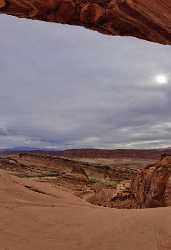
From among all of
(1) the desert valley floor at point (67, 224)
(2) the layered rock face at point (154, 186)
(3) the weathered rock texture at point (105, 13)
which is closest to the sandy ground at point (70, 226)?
(1) the desert valley floor at point (67, 224)

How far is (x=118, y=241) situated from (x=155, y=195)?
8.29 m

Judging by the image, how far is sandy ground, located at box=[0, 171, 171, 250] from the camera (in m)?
6.19

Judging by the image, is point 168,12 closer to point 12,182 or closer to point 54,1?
point 54,1

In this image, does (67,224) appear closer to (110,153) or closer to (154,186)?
(154,186)

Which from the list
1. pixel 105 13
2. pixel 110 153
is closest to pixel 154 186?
pixel 105 13

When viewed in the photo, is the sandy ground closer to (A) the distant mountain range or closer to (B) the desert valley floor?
(B) the desert valley floor

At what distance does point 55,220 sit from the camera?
7.27 m

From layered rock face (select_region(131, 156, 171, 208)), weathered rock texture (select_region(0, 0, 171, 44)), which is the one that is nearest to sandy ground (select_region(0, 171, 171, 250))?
weathered rock texture (select_region(0, 0, 171, 44))

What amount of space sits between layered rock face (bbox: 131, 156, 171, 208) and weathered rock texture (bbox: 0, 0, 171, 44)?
17.6ft

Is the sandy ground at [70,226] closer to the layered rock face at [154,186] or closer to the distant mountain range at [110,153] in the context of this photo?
the layered rock face at [154,186]

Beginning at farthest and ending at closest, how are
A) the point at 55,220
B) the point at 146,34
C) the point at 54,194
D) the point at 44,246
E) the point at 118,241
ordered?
the point at 146,34 → the point at 54,194 → the point at 55,220 → the point at 118,241 → the point at 44,246

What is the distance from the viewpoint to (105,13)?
35.7ft

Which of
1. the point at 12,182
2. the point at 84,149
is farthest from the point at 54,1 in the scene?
the point at 84,149

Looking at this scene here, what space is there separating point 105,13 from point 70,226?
613 cm
